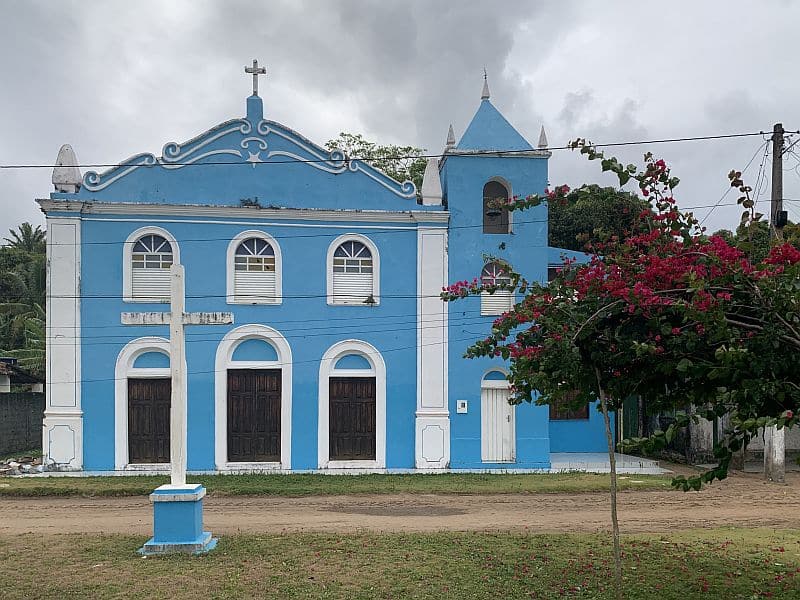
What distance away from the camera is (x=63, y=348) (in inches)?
633

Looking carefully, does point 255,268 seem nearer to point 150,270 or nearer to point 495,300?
point 150,270

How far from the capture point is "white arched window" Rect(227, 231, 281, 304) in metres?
16.7

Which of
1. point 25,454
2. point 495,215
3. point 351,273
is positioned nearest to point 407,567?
point 351,273

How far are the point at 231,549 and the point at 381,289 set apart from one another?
8648mm

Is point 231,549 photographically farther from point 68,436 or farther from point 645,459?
point 645,459

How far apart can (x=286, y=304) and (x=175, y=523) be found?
8.20 meters

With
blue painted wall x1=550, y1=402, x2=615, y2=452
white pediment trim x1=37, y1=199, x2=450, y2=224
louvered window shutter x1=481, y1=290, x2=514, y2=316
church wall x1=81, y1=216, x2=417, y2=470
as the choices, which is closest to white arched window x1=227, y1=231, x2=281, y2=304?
church wall x1=81, y1=216, x2=417, y2=470

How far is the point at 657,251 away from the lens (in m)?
6.52

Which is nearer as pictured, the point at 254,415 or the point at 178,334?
the point at 178,334

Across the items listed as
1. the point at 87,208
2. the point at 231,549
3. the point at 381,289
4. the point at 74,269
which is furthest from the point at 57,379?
the point at 231,549

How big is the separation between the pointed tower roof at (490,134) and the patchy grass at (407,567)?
9873mm

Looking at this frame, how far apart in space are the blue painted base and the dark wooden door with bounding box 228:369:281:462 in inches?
298

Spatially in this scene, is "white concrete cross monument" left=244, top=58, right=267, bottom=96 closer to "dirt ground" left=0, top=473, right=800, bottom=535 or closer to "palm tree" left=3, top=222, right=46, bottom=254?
"dirt ground" left=0, top=473, right=800, bottom=535

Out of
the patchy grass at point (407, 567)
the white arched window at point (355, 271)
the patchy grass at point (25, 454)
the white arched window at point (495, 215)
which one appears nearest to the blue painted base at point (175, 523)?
the patchy grass at point (407, 567)
